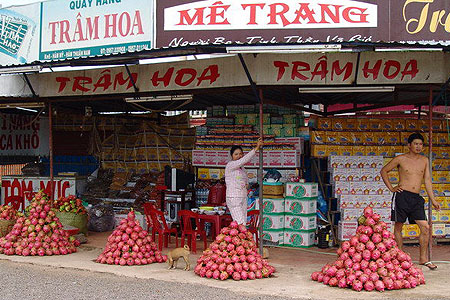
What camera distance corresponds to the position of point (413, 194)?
7730mm

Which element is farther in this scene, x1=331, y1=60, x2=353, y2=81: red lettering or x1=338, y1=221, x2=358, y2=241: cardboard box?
x1=338, y1=221, x2=358, y2=241: cardboard box

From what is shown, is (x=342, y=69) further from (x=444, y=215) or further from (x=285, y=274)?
(x=444, y=215)

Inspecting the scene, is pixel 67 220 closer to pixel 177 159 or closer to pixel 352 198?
pixel 177 159

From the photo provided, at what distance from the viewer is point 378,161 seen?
398 inches

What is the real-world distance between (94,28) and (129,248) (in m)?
3.51

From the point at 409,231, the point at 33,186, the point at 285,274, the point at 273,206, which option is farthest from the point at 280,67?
the point at 33,186

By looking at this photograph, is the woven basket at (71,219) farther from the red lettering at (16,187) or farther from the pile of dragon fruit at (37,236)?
the red lettering at (16,187)

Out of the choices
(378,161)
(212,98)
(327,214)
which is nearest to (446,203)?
(378,161)

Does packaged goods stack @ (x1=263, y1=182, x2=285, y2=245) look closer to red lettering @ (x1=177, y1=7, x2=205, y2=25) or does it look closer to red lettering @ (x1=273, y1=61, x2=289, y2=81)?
red lettering @ (x1=273, y1=61, x2=289, y2=81)

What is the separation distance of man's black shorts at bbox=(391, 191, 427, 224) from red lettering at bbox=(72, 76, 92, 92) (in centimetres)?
607

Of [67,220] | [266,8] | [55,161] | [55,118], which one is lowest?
[67,220]

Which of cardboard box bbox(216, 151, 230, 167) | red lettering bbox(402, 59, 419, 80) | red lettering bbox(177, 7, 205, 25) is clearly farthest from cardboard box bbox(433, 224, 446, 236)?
red lettering bbox(177, 7, 205, 25)

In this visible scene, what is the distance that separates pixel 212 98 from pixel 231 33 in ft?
14.2

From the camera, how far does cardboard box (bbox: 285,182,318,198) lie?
9.84 meters
